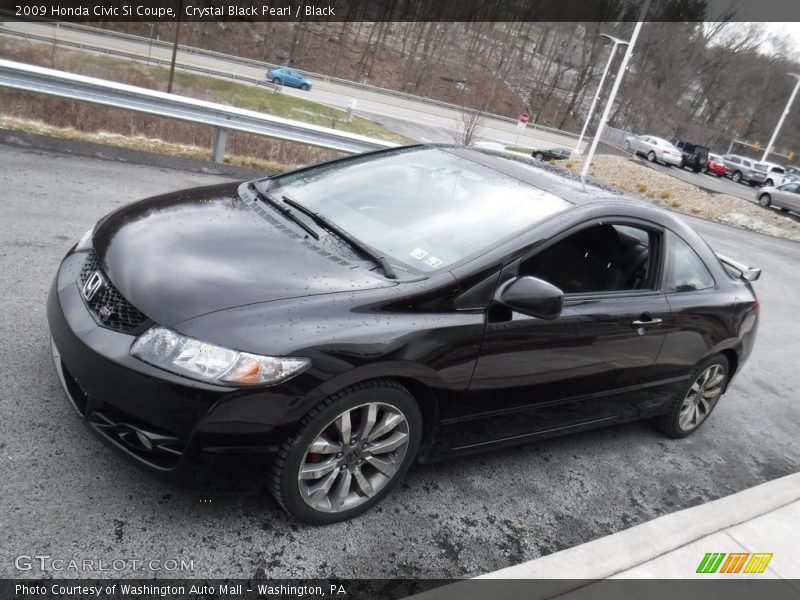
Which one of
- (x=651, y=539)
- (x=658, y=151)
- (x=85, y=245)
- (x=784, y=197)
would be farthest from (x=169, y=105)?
(x=658, y=151)

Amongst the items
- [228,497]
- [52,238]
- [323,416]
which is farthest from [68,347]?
[52,238]

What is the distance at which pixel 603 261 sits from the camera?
3.80 metres

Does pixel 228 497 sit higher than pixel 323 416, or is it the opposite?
pixel 323 416

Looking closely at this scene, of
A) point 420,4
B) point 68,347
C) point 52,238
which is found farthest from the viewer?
point 420,4

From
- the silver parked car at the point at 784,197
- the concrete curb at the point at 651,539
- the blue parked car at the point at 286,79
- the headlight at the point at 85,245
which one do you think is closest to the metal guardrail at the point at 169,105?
the headlight at the point at 85,245

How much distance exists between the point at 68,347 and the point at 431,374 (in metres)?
1.53

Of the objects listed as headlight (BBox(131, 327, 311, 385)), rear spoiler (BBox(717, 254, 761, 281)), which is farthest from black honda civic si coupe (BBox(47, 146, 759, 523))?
rear spoiler (BBox(717, 254, 761, 281))

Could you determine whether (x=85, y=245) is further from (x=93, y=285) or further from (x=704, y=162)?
(x=704, y=162)

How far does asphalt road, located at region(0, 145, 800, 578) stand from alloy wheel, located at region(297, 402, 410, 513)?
0.58 feet

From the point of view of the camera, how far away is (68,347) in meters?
2.58

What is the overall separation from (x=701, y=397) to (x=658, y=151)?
131ft

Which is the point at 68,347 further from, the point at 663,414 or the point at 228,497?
the point at 663,414

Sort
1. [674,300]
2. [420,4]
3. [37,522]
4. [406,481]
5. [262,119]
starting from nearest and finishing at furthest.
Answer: [37,522] → [406,481] → [674,300] → [262,119] → [420,4]

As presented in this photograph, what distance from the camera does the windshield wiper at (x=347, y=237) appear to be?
2.87 m
